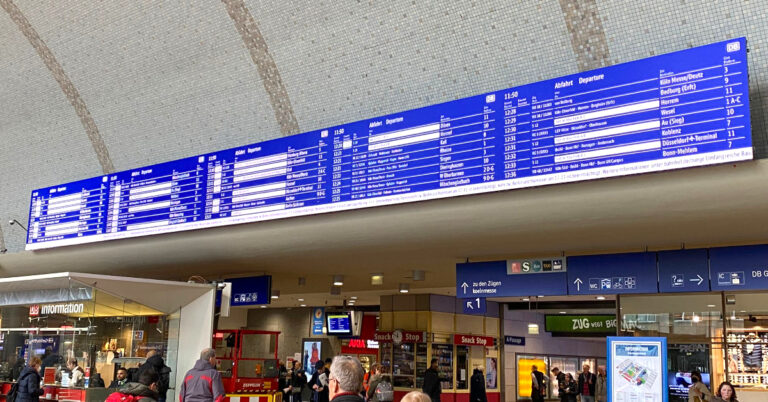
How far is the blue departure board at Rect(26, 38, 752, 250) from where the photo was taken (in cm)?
676

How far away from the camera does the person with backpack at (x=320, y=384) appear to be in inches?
624

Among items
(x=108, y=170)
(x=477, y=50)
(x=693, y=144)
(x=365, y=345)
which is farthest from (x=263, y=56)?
(x=365, y=345)

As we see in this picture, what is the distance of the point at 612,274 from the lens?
9203 mm

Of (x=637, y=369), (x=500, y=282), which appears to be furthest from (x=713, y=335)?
(x=500, y=282)

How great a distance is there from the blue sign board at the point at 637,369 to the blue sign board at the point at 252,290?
6.81 meters

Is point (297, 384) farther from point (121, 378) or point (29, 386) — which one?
point (29, 386)

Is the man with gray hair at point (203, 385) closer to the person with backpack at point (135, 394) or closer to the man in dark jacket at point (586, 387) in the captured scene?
the person with backpack at point (135, 394)

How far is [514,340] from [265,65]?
12.6 meters

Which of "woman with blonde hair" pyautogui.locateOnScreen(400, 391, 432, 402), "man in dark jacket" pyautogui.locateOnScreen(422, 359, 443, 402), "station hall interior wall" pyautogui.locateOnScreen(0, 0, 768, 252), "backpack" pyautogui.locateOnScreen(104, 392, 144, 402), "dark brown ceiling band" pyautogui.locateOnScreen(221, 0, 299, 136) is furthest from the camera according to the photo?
"man in dark jacket" pyautogui.locateOnScreen(422, 359, 443, 402)

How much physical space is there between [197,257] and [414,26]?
544 cm

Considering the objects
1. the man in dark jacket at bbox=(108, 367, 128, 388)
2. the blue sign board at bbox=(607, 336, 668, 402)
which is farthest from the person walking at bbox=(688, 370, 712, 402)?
the man in dark jacket at bbox=(108, 367, 128, 388)

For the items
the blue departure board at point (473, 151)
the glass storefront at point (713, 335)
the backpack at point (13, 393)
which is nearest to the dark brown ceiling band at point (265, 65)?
the blue departure board at point (473, 151)

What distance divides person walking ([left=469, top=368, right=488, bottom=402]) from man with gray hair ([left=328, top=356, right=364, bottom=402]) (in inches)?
547

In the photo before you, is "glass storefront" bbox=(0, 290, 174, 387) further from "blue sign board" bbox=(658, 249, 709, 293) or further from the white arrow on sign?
the white arrow on sign
